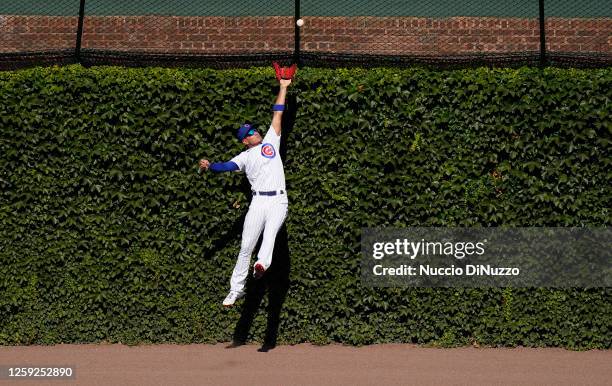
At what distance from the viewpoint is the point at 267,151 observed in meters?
7.08

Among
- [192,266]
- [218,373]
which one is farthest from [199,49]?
[218,373]

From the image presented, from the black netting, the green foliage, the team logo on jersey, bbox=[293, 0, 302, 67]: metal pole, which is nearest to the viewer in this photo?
the team logo on jersey

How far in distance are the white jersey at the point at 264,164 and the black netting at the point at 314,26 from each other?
10.4ft

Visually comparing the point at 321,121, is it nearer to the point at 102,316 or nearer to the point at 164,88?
the point at 164,88

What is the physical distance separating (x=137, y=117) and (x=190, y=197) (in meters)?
0.97

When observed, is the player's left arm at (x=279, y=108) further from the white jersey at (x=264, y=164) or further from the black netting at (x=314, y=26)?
the black netting at (x=314, y=26)

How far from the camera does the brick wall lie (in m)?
10.1

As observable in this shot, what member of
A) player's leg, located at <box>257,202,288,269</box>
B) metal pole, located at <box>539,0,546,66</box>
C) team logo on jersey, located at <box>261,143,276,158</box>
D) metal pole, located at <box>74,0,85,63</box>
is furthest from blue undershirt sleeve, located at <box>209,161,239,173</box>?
metal pole, located at <box>539,0,546,66</box>

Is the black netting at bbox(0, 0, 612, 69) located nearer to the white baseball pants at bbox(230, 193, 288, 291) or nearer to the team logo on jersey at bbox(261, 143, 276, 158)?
the team logo on jersey at bbox(261, 143, 276, 158)

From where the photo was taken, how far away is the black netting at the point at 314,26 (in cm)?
1003

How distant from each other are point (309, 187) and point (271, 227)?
70 centimetres

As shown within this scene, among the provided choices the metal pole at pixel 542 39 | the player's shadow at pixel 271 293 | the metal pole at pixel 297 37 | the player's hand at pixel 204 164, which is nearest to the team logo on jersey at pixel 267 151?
the player's hand at pixel 204 164

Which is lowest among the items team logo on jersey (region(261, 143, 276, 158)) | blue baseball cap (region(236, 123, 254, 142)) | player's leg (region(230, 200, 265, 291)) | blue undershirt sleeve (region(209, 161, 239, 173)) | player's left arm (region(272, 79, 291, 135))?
player's leg (region(230, 200, 265, 291))

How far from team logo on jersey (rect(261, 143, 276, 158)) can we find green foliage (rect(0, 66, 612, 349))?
1.44ft
